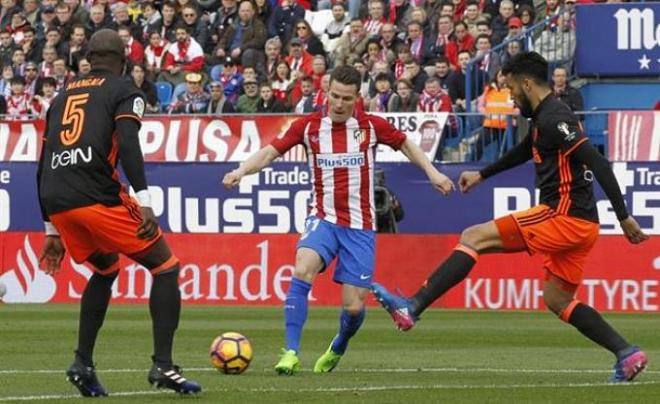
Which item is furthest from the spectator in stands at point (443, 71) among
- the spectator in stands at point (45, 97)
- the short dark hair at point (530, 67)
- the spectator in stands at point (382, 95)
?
the short dark hair at point (530, 67)

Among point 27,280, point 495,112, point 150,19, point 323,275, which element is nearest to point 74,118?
point 323,275

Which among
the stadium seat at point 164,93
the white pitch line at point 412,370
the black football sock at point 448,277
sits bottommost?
the stadium seat at point 164,93

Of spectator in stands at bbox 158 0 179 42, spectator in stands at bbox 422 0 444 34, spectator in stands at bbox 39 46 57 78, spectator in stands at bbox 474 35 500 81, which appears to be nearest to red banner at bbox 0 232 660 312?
spectator in stands at bbox 474 35 500 81

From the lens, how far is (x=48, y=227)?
11.1 metres

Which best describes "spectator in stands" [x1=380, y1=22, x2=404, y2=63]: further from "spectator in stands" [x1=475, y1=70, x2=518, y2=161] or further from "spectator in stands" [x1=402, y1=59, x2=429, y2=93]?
"spectator in stands" [x1=475, y1=70, x2=518, y2=161]

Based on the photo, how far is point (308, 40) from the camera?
96.4ft

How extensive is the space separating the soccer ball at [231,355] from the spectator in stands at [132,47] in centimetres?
1799

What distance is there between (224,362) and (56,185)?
2.32 metres

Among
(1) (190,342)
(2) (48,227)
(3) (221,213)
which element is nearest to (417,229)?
(3) (221,213)

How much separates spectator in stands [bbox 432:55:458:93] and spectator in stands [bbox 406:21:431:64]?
33.2 inches

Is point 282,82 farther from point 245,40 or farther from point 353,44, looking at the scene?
point 245,40

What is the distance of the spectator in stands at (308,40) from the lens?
29250 mm

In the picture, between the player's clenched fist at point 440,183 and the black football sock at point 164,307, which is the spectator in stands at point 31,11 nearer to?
the player's clenched fist at point 440,183

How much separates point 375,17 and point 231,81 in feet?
8.60
